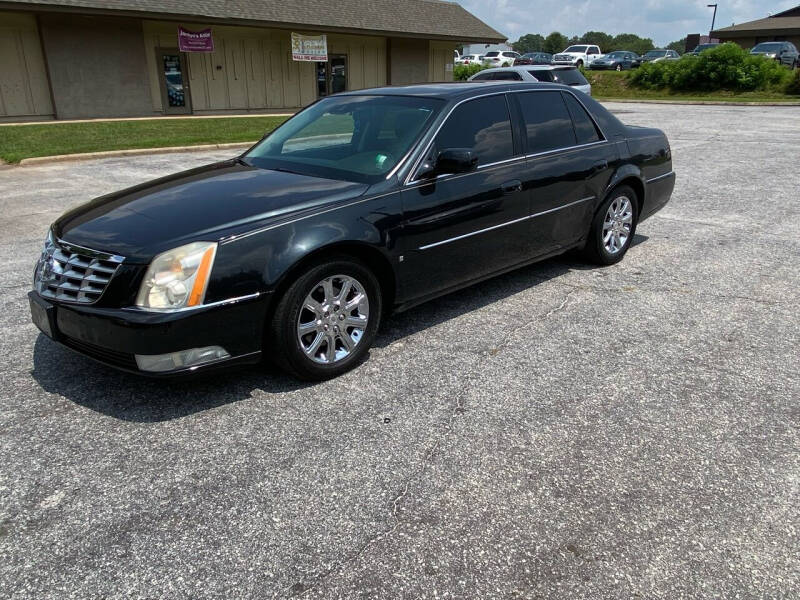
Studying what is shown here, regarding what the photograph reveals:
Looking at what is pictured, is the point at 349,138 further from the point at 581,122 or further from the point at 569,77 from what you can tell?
the point at 569,77

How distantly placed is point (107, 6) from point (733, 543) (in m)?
20.9

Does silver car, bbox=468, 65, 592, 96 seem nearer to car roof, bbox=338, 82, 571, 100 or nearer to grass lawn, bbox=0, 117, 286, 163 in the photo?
grass lawn, bbox=0, 117, 286, 163

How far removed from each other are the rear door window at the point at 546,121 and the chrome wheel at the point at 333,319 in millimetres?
2042

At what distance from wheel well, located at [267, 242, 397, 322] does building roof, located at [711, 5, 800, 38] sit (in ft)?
206

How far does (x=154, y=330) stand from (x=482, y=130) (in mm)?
2770

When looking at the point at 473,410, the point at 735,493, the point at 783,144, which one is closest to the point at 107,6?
the point at 783,144

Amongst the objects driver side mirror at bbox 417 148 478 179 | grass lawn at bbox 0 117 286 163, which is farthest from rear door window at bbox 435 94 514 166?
grass lawn at bbox 0 117 286 163

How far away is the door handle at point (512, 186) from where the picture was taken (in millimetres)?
4805

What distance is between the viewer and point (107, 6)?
1858cm

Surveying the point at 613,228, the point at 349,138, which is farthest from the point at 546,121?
the point at 349,138

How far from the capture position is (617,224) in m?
6.07

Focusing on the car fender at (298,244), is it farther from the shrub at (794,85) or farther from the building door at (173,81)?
the shrub at (794,85)

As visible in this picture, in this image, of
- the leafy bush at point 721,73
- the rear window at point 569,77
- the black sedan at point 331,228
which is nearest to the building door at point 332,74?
the rear window at point 569,77

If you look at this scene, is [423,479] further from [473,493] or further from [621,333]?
[621,333]
